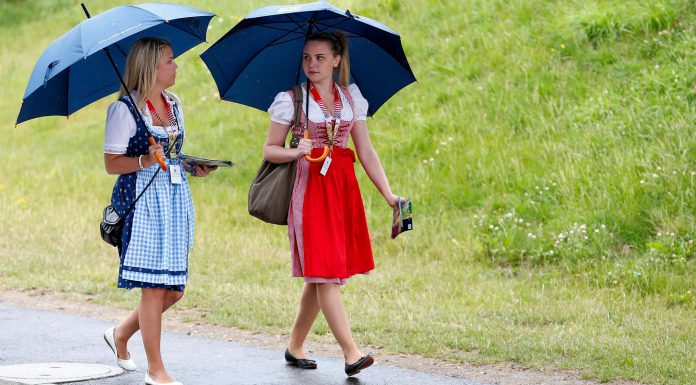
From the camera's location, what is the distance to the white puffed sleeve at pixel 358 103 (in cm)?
599

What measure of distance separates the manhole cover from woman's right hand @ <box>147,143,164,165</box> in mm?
1277

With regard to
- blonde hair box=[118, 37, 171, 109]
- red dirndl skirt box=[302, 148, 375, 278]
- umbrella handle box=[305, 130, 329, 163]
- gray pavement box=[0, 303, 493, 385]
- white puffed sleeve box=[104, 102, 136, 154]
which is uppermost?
blonde hair box=[118, 37, 171, 109]

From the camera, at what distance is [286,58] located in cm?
620

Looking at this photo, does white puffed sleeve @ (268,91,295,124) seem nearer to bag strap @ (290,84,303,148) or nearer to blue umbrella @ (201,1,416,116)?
bag strap @ (290,84,303,148)

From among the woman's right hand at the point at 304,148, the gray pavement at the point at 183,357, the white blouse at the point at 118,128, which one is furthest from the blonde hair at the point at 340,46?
the gray pavement at the point at 183,357

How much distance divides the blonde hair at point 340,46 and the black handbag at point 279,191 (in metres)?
0.26

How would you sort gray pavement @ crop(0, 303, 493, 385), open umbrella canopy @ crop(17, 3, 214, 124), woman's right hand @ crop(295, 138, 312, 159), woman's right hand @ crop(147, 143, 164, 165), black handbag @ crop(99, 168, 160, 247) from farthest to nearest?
gray pavement @ crop(0, 303, 493, 385) < woman's right hand @ crop(295, 138, 312, 159) < black handbag @ crop(99, 168, 160, 247) < woman's right hand @ crop(147, 143, 164, 165) < open umbrella canopy @ crop(17, 3, 214, 124)

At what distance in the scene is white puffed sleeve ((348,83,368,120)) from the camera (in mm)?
5988

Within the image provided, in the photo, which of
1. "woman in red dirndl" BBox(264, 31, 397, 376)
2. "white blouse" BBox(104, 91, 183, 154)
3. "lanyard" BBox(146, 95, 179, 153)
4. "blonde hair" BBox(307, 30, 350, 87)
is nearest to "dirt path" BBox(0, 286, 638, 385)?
"woman in red dirndl" BBox(264, 31, 397, 376)

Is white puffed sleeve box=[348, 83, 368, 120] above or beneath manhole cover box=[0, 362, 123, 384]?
above

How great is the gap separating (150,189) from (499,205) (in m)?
5.31

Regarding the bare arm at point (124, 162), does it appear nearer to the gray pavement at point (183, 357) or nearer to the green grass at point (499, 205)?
the gray pavement at point (183, 357)

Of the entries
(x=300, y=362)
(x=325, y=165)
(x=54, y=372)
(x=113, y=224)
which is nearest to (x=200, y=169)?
(x=113, y=224)

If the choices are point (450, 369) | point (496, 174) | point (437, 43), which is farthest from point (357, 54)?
point (437, 43)
